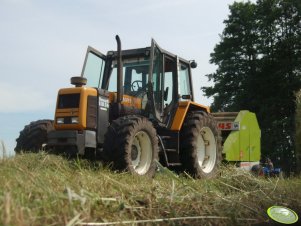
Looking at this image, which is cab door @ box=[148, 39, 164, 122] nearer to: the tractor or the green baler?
the tractor

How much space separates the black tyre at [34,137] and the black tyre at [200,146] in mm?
2131

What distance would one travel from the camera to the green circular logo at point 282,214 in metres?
4.27

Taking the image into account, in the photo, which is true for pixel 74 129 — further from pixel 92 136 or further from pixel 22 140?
pixel 22 140

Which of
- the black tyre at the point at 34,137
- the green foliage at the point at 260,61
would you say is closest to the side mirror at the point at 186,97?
the black tyre at the point at 34,137

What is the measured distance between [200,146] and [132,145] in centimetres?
207

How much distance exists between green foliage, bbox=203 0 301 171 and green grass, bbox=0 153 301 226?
22632mm

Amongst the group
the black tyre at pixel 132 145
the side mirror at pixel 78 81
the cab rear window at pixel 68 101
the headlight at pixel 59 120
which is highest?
the side mirror at pixel 78 81

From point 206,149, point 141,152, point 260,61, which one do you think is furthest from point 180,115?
point 260,61

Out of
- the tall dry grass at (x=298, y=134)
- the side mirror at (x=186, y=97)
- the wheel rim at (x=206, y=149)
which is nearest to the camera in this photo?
the wheel rim at (x=206, y=149)

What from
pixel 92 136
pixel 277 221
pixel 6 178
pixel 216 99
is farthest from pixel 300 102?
pixel 216 99

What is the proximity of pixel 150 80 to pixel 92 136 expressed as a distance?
1431mm

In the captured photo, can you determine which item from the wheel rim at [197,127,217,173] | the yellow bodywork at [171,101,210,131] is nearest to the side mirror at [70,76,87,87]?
the yellow bodywork at [171,101,210,131]

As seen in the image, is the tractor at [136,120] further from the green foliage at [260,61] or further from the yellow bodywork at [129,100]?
the green foliage at [260,61]

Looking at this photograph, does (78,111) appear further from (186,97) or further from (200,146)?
(200,146)
